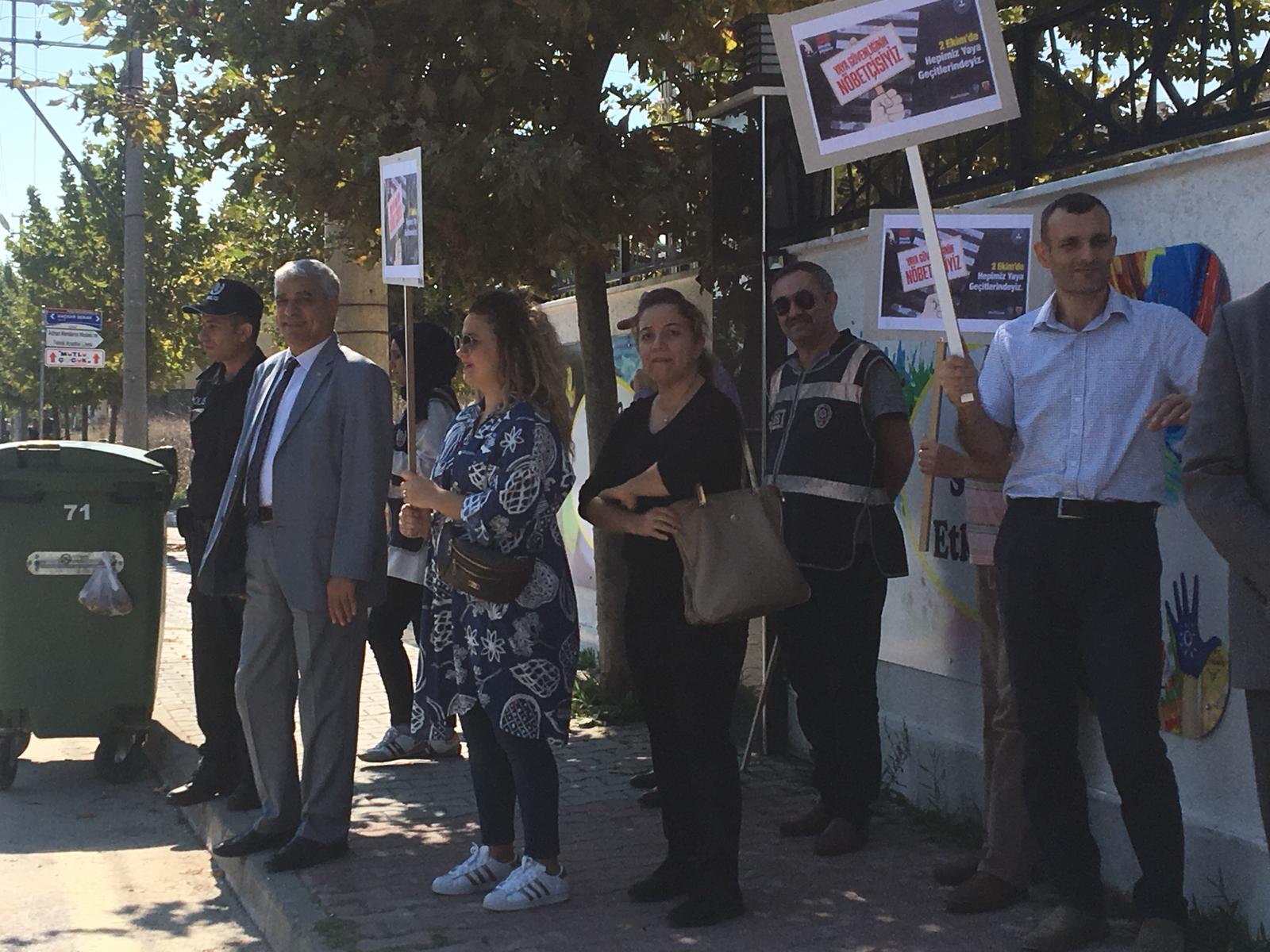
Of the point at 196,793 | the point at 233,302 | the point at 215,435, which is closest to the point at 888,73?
the point at 233,302

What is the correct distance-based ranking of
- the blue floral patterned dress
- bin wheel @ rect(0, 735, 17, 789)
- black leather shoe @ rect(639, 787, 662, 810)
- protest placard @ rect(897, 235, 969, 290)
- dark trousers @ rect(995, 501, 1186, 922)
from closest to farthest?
1. dark trousers @ rect(995, 501, 1186, 922)
2. the blue floral patterned dress
3. protest placard @ rect(897, 235, 969, 290)
4. black leather shoe @ rect(639, 787, 662, 810)
5. bin wheel @ rect(0, 735, 17, 789)

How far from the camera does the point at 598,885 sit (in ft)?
16.3

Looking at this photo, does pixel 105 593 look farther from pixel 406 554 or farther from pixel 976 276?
pixel 976 276

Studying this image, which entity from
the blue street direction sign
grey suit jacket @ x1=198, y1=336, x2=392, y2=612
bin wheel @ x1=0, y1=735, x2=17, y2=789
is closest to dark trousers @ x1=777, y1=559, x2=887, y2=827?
grey suit jacket @ x1=198, y1=336, x2=392, y2=612

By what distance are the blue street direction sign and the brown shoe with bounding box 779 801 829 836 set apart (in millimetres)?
19760

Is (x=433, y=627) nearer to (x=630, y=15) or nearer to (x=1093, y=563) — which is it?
(x=1093, y=563)

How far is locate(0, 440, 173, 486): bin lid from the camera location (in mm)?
6848

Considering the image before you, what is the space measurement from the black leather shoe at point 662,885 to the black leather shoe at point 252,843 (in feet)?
4.61

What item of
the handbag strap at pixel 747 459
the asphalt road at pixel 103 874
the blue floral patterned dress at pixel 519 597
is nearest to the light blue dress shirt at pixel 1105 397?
the handbag strap at pixel 747 459

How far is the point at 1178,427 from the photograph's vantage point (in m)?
4.40

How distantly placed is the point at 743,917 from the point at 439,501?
1554 millimetres

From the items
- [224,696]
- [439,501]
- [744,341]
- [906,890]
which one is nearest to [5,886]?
[224,696]

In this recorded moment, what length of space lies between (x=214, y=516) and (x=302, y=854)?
1.55 meters

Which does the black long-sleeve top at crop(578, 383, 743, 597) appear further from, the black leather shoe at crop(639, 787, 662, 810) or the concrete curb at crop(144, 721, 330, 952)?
the black leather shoe at crop(639, 787, 662, 810)
